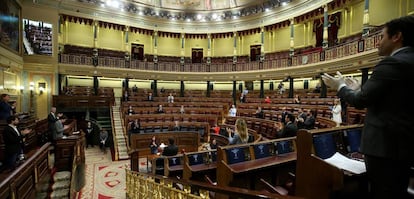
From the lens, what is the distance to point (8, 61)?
30.1 ft

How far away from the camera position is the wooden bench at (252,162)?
3.22 m

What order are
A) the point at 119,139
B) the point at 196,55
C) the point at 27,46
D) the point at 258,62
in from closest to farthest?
the point at 119,139 < the point at 27,46 < the point at 258,62 < the point at 196,55

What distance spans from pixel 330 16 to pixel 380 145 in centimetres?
1647

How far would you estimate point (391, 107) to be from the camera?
3.73 ft

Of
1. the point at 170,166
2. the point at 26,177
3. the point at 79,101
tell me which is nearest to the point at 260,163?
the point at 170,166

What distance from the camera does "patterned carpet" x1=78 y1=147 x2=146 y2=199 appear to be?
615 centimetres

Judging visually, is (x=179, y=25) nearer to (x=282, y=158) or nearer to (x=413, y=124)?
(x=282, y=158)

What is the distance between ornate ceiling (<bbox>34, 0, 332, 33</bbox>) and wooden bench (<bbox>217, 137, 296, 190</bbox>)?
12937mm

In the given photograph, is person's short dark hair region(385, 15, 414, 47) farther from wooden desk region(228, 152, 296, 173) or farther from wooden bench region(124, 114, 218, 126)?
wooden bench region(124, 114, 218, 126)

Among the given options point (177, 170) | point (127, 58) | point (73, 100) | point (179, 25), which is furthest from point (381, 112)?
point (179, 25)

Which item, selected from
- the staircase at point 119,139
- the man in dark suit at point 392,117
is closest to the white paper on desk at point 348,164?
the man in dark suit at point 392,117

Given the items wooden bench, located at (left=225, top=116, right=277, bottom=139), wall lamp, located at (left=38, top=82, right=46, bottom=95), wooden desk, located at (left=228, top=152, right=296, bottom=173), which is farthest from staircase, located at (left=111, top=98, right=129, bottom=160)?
wooden desk, located at (left=228, top=152, right=296, bottom=173)

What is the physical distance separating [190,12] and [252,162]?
59.4ft

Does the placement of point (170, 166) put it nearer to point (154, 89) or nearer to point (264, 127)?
point (264, 127)
